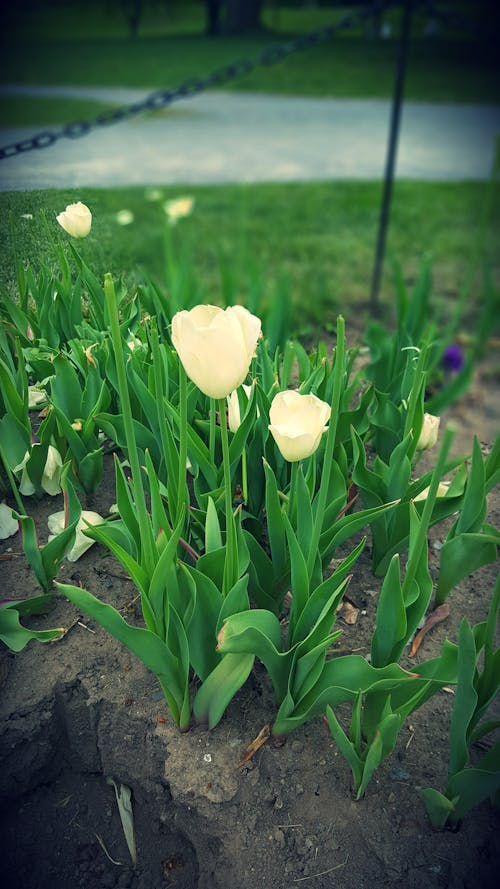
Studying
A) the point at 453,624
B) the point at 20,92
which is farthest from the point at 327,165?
the point at 453,624

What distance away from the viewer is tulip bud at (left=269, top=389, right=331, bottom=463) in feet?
3.52

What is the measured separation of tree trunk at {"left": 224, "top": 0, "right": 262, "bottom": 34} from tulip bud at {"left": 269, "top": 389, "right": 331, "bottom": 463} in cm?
1342

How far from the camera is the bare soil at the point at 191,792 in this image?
1.16 meters

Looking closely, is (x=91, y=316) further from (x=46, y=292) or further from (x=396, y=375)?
(x=396, y=375)

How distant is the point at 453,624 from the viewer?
1.48m

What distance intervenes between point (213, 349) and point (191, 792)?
0.73 meters

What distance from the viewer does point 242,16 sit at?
12.7 meters

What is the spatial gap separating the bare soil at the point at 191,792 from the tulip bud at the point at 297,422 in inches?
19.6

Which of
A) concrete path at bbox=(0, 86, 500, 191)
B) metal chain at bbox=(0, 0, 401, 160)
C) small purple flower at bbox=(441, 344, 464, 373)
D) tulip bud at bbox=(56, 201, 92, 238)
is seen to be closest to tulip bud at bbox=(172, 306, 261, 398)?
tulip bud at bbox=(56, 201, 92, 238)

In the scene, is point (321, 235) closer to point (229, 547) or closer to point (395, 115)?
point (395, 115)

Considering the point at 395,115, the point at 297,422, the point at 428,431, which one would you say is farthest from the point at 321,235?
the point at 297,422

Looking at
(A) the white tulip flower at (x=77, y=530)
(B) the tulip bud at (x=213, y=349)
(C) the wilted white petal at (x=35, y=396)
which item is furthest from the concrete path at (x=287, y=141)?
(B) the tulip bud at (x=213, y=349)

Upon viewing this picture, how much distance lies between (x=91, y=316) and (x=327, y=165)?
501 centimetres

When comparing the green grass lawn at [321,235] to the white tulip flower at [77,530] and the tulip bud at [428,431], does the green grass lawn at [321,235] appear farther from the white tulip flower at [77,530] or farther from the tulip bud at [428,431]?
the white tulip flower at [77,530]
